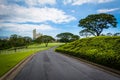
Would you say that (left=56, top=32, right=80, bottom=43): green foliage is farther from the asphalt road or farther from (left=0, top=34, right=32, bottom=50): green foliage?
the asphalt road

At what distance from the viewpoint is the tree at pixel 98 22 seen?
62219 millimetres

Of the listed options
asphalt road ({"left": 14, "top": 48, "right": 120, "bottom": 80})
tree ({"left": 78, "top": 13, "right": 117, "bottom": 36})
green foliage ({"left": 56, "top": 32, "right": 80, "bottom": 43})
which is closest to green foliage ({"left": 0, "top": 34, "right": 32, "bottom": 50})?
green foliage ({"left": 56, "top": 32, "right": 80, "bottom": 43})

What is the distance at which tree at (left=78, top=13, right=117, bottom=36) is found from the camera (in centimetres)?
6222

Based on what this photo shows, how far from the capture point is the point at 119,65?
13.0 metres

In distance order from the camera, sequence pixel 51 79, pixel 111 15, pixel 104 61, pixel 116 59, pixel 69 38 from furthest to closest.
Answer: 1. pixel 69 38
2. pixel 111 15
3. pixel 104 61
4. pixel 116 59
5. pixel 51 79

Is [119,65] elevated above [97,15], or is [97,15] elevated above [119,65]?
[97,15]

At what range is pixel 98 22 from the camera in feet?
207

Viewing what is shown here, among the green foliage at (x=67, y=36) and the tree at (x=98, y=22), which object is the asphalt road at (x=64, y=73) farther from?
the green foliage at (x=67, y=36)

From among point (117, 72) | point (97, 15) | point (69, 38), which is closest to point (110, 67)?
point (117, 72)

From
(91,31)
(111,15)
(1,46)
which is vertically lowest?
(1,46)

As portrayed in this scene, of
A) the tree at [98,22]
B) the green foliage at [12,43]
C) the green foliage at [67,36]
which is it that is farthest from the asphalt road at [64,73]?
the green foliage at [67,36]

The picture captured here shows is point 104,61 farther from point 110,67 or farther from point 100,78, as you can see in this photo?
point 100,78

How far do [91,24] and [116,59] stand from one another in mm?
51854

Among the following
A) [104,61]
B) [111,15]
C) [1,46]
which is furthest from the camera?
[1,46]
